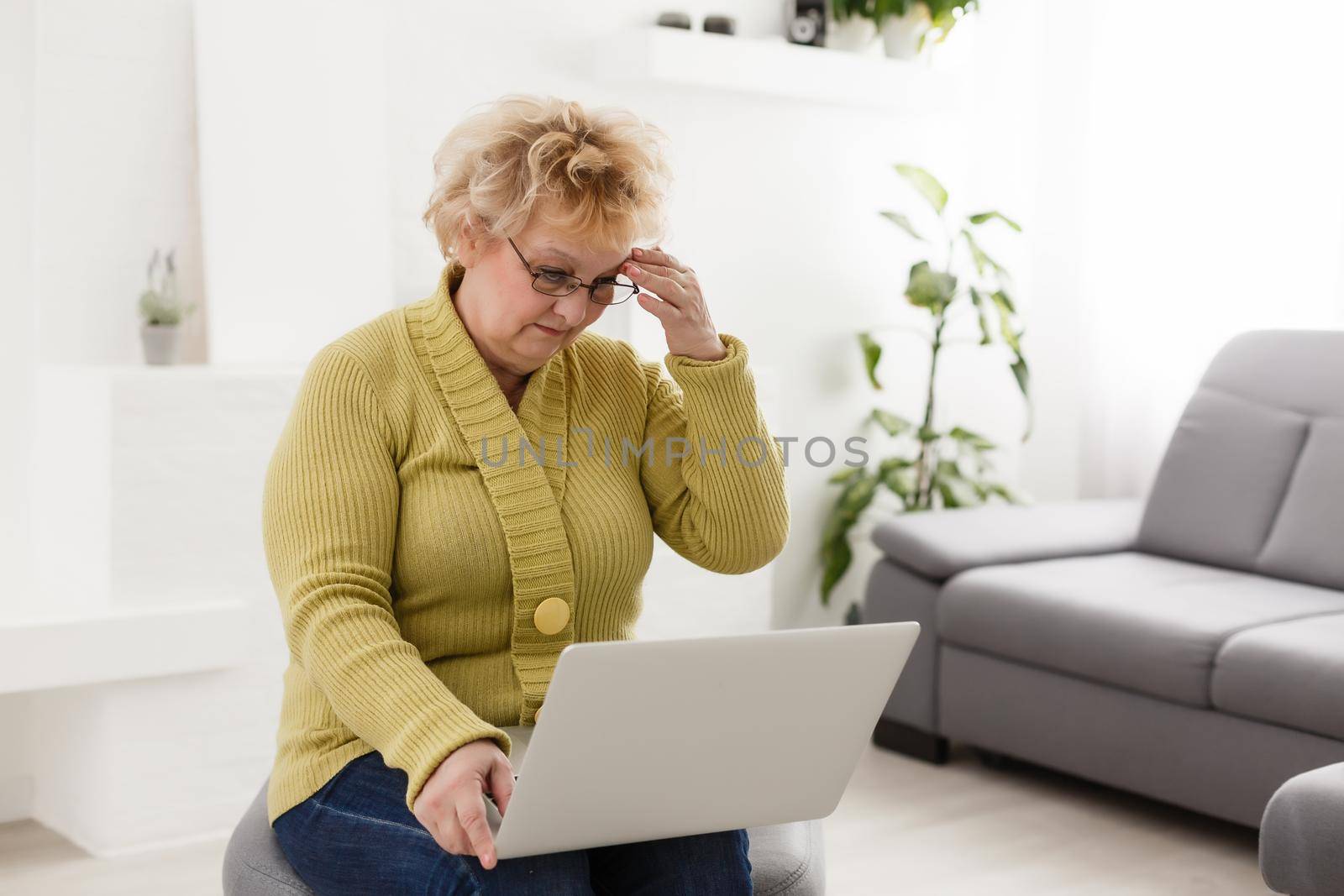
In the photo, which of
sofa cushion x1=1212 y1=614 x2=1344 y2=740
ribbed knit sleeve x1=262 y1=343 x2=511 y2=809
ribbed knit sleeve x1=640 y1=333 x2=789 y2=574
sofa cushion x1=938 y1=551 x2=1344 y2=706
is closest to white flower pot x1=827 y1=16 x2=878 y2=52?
sofa cushion x1=938 y1=551 x2=1344 y2=706

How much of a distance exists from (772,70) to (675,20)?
29 cm

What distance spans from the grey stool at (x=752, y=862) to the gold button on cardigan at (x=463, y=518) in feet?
0.15

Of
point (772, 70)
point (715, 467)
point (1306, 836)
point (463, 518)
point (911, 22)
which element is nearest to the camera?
point (463, 518)

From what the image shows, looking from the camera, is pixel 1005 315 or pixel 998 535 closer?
pixel 998 535

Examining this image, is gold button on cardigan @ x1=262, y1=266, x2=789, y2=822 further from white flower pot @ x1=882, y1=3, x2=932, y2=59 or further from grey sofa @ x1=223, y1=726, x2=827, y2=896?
white flower pot @ x1=882, y1=3, x2=932, y2=59

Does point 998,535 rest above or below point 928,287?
below

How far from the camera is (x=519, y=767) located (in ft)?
A: 4.75

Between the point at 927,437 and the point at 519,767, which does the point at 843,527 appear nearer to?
the point at 927,437

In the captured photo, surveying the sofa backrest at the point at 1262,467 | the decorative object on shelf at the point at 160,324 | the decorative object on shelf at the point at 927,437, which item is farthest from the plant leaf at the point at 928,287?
the decorative object on shelf at the point at 160,324

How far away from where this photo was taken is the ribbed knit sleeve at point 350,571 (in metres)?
1.35

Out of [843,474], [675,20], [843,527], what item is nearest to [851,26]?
[675,20]

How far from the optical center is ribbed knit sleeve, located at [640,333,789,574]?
5.46 feet

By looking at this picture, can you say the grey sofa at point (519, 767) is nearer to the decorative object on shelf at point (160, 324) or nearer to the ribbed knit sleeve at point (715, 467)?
the ribbed knit sleeve at point (715, 467)

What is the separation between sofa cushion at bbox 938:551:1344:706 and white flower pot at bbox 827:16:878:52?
1.44m
